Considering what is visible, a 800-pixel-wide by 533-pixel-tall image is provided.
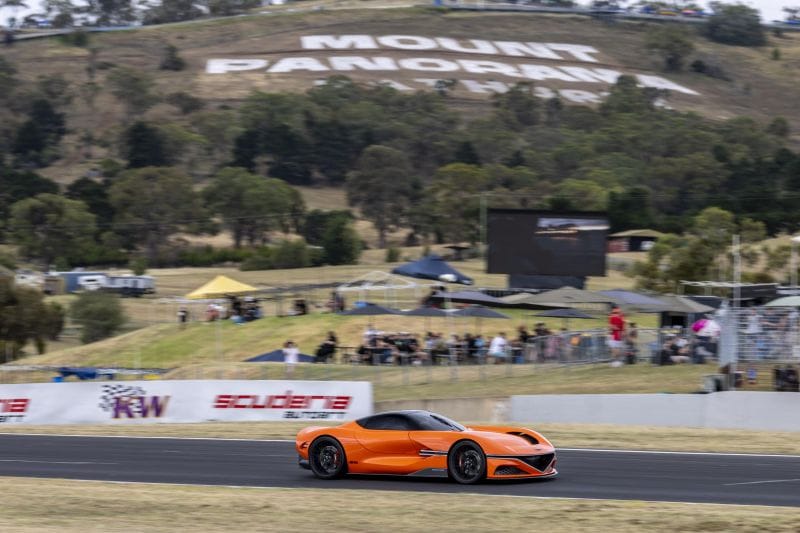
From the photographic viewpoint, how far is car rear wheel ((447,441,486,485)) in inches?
575

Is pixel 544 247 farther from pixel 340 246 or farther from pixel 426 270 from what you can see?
pixel 340 246

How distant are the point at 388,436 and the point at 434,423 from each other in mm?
641

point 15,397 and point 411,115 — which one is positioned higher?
point 411,115

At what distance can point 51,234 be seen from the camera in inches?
3878

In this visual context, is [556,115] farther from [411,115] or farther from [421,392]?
[421,392]

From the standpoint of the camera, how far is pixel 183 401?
28984 mm

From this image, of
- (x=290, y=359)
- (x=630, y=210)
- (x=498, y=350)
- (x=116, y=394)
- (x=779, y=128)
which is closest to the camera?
(x=116, y=394)

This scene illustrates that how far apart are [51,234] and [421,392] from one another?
74705 millimetres

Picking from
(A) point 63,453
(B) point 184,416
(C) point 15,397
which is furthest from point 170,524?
(C) point 15,397

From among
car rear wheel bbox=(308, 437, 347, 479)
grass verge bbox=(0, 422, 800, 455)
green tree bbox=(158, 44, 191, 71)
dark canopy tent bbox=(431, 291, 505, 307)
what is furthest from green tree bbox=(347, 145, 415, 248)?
car rear wheel bbox=(308, 437, 347, 479)

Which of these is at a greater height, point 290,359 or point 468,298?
point 468,298

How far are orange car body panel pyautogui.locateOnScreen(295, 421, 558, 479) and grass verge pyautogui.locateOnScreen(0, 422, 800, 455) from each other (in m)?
5.75

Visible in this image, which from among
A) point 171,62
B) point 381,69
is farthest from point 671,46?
point 171,62

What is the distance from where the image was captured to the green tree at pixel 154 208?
347 feet
